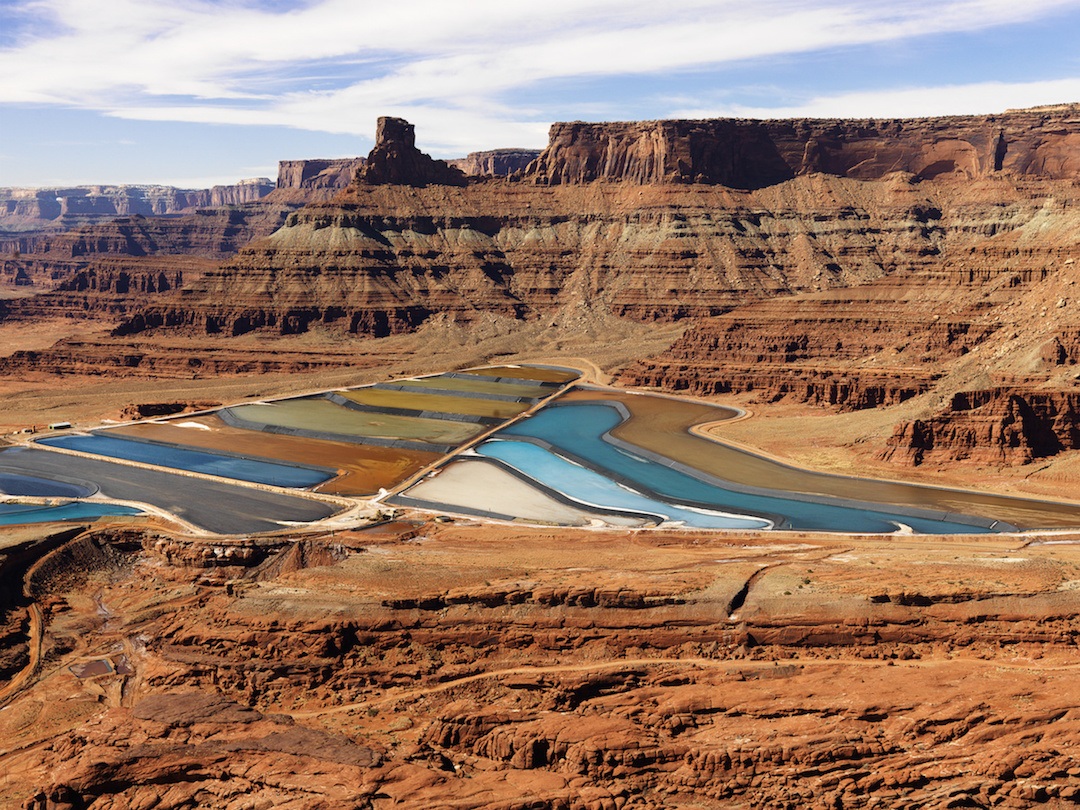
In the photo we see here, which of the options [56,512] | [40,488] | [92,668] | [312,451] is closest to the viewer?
[92,668]

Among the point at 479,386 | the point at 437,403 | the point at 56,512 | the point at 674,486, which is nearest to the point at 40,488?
the point at 56,512

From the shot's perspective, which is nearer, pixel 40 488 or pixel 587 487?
pixel 40 488

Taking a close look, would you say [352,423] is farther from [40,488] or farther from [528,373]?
[528,373]

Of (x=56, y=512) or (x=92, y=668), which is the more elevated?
(x=56, y=512)

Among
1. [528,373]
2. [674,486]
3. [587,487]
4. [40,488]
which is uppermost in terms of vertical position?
[528,373]

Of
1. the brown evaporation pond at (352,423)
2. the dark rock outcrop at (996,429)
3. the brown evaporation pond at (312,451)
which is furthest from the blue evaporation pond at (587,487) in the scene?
the dark rock outcrop at (996,429)

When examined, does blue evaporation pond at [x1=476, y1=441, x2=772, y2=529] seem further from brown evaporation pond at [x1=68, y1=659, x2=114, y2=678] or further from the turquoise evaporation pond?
brown evaporation pond at [x1=68, y1=659, x2=114, y2=678]

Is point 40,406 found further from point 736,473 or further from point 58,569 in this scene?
point 736,473
